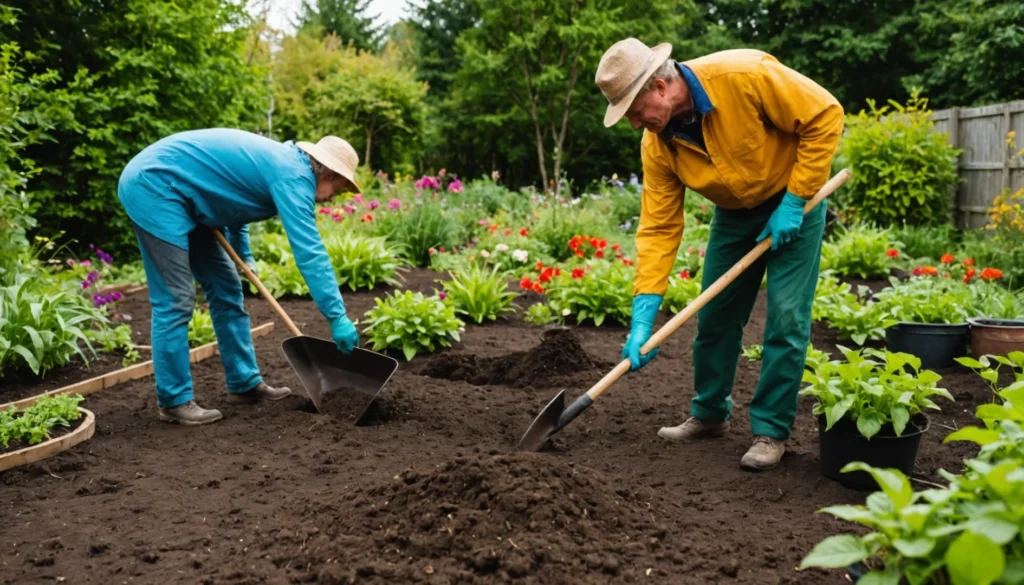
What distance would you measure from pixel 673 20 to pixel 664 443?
1874 centimetres

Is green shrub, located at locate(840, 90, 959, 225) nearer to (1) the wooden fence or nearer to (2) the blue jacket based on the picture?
(1) the wooden fence

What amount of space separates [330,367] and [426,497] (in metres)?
1.95

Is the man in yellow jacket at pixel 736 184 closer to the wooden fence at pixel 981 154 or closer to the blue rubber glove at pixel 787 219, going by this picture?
the blue rubber glove at pixel 787 219

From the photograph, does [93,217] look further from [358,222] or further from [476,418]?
[476,418]

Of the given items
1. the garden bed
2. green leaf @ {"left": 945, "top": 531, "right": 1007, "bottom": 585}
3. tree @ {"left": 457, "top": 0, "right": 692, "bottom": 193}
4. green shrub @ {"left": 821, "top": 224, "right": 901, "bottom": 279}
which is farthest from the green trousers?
tree @ {"left": 457, "top": 0, "right": 692, "bottom": 193}

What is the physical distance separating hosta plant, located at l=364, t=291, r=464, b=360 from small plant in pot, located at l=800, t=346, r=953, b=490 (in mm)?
3005

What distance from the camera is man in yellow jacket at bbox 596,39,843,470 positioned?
320 centimetres

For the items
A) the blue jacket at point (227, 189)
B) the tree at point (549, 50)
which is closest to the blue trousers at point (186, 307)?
the blue jacket at point (227, 189)

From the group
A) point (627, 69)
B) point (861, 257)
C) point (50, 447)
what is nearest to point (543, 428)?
point (627, 69)

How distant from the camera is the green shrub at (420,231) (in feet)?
30.8

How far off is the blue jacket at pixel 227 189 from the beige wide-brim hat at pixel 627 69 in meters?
1.66

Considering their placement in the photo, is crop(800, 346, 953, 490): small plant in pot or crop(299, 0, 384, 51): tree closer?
crop(800, 346, 953, 490): small plant in pot

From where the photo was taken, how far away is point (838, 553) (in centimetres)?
176

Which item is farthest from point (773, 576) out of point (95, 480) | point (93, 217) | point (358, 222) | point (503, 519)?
point (93, 217)
